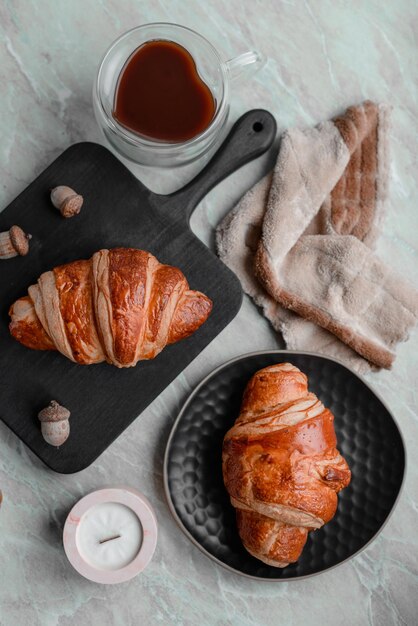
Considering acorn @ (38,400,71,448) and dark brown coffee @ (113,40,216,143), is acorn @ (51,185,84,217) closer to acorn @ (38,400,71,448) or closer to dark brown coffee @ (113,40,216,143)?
dark brown coffee @ (113,40,216,143)

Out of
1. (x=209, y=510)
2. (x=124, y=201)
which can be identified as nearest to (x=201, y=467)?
(x=209, y=510)

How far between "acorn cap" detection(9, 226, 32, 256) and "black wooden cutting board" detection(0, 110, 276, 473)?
31 millimetres

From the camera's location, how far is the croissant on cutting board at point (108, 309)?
4.10ft

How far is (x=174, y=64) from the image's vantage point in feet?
4.41

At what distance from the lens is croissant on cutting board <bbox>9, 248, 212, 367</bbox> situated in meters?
1.25

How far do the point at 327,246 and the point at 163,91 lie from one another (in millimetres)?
477

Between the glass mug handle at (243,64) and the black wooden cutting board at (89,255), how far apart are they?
88 millimetres

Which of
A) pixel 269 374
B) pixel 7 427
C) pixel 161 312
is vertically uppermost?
pixel 161 312

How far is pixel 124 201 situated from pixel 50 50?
37 centimetres

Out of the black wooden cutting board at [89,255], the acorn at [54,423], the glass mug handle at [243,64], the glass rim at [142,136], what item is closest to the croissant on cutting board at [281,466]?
the black wooden cutting board at [89,255]

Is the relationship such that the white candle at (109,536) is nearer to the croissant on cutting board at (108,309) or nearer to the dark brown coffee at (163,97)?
the croissant on cutting board at (108,309)

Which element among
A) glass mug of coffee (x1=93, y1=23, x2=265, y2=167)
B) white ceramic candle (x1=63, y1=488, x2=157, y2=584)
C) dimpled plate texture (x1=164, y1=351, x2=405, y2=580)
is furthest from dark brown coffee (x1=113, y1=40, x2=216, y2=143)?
white ceramic candle (x1=63, y1=488, x2=157, y2=584)

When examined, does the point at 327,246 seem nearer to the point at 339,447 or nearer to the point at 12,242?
the point at 339,447

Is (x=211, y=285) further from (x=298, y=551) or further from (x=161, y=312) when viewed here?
(x=298, y=551)
